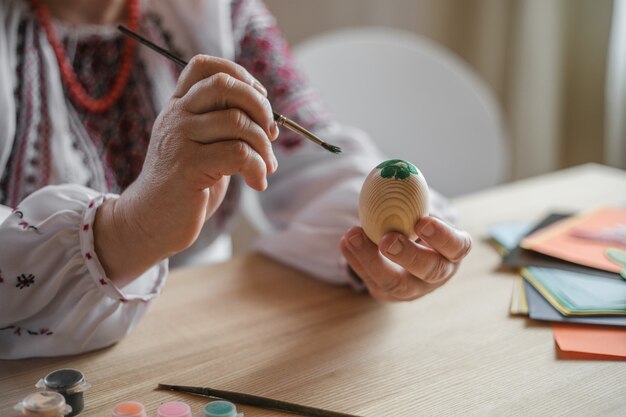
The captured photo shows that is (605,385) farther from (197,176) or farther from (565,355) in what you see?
(197,176)

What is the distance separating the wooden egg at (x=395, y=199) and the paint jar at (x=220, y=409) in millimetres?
217

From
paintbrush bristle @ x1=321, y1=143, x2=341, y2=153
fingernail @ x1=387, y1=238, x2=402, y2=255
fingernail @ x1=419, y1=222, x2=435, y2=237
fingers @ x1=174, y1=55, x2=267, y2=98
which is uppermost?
fingers @ x1=174, y1=55, x2=267, y2=98

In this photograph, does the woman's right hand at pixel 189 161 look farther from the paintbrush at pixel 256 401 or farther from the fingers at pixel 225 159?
the paintbrush at pixel 256 401

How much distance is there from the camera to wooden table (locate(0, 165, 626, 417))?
0.65 metres

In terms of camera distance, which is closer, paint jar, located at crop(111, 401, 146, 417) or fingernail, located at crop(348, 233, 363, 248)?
paint jar, located at crop(111, 401, 146, 417)

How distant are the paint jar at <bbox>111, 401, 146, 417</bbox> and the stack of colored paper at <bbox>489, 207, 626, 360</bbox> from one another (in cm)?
41

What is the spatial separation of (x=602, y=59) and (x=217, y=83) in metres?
1.82

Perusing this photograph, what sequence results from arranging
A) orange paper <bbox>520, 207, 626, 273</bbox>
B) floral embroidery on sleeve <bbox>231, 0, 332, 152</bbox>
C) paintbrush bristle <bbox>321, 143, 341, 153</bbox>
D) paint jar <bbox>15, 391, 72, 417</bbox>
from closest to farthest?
paint jar <bbox>15, 391, 72, 417</bbox>, paintbrush bristle <bbox>321, 143, 341, 153</bbox>, orange paper <bbox>520, 207, 626, 273</bbox>, floral embroidery on sleeve <bbox>231, 0, 332, 152</bbox>

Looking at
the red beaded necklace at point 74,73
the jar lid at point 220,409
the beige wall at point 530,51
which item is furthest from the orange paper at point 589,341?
the beige wall at point 530,51

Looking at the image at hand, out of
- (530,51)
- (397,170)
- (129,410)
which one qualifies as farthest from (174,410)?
(530,51)

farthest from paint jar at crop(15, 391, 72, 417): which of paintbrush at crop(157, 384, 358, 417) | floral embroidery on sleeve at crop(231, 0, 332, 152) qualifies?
floral embroidery on sleeve at crop(231, 0, 332, 152)

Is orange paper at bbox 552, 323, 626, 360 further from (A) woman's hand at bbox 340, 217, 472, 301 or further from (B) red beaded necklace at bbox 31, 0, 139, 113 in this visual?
(B) red beaded necklace at bbox 31, 0, 139, 113

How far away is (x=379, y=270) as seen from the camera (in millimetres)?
763

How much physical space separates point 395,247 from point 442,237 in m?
0.05
